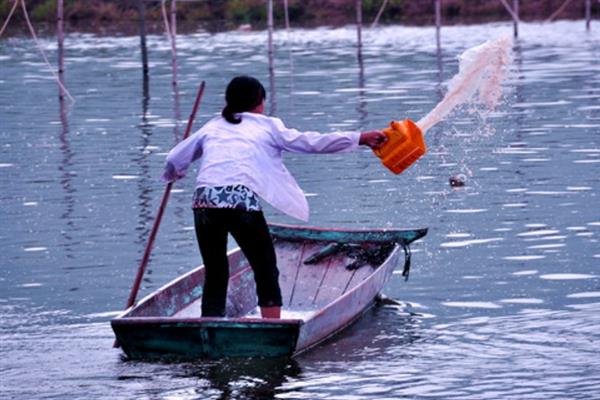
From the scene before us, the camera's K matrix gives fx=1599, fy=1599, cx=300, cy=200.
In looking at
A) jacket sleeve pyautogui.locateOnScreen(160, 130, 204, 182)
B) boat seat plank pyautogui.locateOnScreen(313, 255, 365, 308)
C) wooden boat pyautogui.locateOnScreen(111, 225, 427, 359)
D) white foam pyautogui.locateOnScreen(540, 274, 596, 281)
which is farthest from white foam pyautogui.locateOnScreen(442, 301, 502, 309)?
jacket sleeve pyautogui.locateOnScreen(160, 130, 204, 182)

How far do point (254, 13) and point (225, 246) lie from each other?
56969 millimetres

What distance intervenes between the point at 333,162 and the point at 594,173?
133 inches

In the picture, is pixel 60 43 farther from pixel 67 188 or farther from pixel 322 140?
pixel 322 140

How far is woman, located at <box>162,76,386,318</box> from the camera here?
9.26m

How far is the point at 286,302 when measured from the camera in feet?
37.3

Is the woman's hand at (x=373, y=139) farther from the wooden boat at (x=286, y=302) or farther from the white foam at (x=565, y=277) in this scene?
the white foam at (x=565, y=277)

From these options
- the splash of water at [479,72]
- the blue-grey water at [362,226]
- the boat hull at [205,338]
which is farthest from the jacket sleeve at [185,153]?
the splash of water at [479,72]

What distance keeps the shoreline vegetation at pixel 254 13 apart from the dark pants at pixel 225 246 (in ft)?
158

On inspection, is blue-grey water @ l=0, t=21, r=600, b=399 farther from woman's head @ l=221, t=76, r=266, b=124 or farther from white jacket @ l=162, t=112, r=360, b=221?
woman's head @ l=221, t=76, r=266, b=124

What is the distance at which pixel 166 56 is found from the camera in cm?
4494

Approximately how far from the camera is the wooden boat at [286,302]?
922 centimetres

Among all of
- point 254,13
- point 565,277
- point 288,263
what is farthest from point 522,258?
point 254,13

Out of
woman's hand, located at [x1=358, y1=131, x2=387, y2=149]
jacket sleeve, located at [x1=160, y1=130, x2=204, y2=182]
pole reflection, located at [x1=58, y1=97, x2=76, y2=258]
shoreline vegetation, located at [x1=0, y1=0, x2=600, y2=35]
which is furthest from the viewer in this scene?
shoreline vegetation, located at [x1=0, y1=0, x2=600, y2=35]

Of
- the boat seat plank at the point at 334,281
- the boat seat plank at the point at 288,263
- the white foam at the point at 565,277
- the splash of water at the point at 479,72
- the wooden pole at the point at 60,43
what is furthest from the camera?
the wooden pole at the point at 60,43
